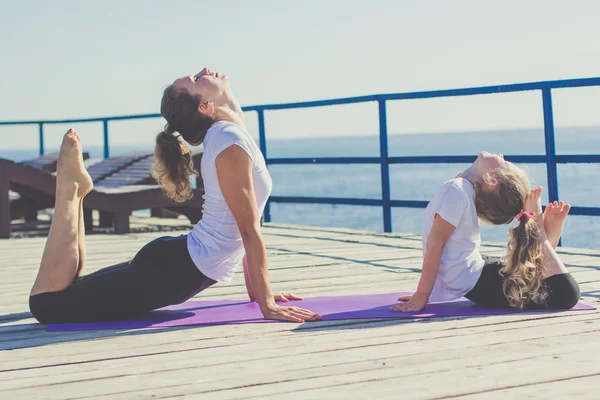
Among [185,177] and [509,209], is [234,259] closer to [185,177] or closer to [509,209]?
[185,177]

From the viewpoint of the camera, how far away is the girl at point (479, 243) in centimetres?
349

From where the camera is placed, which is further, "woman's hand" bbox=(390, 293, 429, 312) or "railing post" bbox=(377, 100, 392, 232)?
"railing post" bbox=(377, 100, 392, 232)

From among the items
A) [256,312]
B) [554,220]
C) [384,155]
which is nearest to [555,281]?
[554,220]

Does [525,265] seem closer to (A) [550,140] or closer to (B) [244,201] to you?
(B) [244,201]

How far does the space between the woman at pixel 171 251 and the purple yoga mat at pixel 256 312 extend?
0.07 m

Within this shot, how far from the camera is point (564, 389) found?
2.37 m

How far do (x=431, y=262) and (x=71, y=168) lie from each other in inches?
57.2

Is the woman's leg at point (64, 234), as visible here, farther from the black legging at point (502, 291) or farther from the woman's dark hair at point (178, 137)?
the black legging at point (502, 291)

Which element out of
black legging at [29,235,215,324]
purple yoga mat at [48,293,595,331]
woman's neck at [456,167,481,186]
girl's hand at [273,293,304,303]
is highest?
woman's neck at [456,167,481,186]

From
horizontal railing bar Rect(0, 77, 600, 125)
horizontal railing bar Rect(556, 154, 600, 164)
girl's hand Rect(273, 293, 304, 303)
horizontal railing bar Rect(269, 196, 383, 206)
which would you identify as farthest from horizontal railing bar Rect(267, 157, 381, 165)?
girl's hand Rect(273, 293, 304, 303)

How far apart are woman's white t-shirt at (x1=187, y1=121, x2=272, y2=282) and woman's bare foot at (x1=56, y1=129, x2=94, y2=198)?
1.53ft

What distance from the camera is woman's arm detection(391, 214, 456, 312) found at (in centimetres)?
351

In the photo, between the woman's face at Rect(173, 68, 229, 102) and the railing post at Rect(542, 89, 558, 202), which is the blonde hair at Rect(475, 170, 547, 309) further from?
the railing post at Rect(542, 89, 558, 202)

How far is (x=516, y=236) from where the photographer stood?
11.5ft
